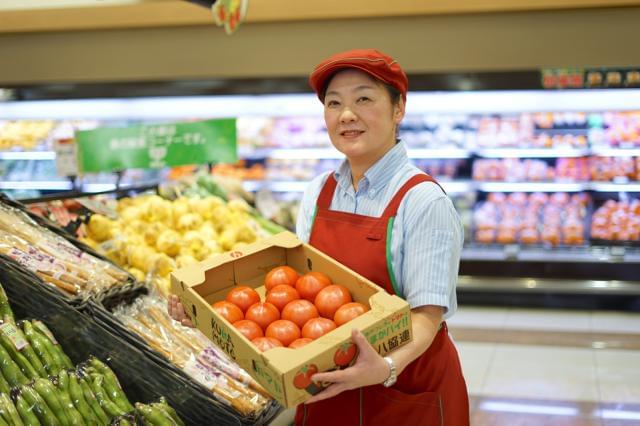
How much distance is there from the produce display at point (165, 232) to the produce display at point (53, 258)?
13.7 inches

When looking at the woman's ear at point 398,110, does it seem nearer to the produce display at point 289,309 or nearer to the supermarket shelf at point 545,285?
the produce display at point 289,309

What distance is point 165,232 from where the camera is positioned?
3457 millimetres

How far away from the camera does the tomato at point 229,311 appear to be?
5.58ft

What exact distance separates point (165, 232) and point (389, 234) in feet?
6.28

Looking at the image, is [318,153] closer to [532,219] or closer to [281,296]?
[532,219]

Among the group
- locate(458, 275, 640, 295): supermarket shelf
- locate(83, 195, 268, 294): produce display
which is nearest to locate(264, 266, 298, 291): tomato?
locate(83, 195, 268, 294): produce display

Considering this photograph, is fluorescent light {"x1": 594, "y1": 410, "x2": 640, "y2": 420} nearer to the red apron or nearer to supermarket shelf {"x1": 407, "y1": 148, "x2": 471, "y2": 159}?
the red apron

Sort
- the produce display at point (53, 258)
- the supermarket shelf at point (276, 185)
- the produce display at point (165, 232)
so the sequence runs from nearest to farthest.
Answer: the produce display at point (53, 258) → the produce display at point (165, 232) → the supermarket shelf at point (276, 185)

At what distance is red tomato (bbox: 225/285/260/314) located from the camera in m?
1.77

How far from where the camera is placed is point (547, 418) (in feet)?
12.2

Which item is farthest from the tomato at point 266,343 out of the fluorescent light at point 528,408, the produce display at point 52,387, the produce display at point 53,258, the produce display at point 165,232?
the fluorescent light at point 528,408

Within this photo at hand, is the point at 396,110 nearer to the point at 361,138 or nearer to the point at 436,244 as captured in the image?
the point at 361,138

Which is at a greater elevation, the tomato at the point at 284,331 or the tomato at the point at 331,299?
the tomato at the point at 331,299

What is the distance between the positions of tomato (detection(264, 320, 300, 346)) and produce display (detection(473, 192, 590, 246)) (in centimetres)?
443
